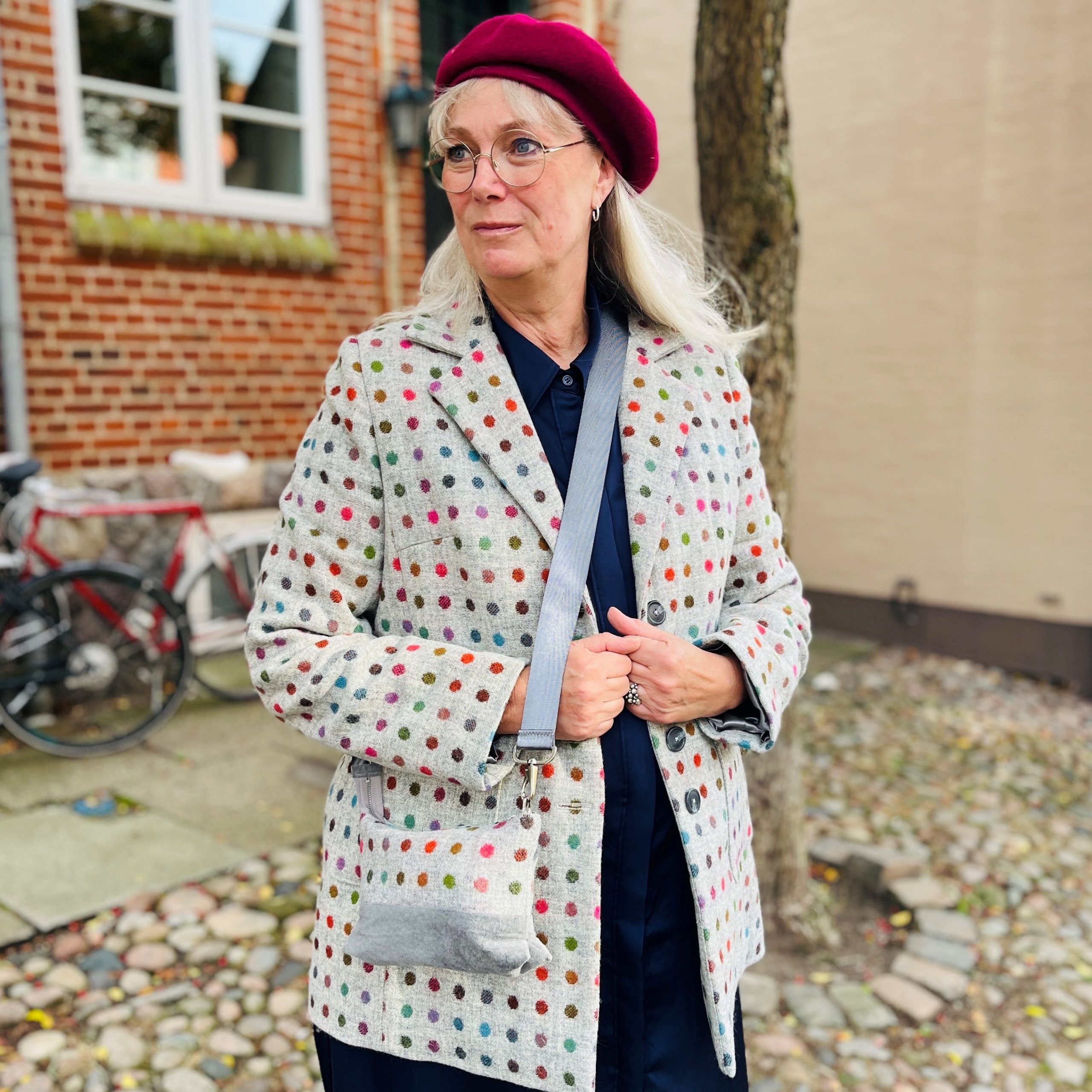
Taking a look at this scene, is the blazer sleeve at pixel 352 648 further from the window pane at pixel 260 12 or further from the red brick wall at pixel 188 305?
the window pane at pixel 260 12

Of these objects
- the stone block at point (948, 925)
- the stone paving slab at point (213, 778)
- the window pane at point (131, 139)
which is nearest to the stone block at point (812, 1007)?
the stone block at point (948, 925)

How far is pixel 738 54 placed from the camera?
2809mm

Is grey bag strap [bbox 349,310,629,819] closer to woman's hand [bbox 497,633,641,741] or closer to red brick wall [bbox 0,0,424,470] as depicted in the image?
woman's hand [bbox 497,633,641,741]

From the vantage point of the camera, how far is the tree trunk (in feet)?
9.23

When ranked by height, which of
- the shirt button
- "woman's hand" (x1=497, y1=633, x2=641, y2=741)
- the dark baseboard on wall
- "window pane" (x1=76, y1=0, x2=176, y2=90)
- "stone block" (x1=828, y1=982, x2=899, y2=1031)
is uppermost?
"window pane" (x1=76, y1=0, x2=176, y2=90)

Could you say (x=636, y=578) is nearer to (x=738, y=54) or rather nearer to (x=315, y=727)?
(x=315, y=727)

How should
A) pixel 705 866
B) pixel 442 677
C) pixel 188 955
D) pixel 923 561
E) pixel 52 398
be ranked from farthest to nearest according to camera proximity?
pixel 923 561, pixel 52 398, pixel 188 955, pixel 705 866, pixel 442 677

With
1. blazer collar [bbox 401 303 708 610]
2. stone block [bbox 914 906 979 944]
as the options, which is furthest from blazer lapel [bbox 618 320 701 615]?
stone block [bbox 914 906 979 944]

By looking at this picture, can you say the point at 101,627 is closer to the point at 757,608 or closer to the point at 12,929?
the point at 12,929

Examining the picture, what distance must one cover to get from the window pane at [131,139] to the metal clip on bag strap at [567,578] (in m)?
4.56

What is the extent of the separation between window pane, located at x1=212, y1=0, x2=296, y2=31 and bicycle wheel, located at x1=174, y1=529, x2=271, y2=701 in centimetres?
274

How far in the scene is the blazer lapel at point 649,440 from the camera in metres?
1.46

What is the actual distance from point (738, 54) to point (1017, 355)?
373 cm

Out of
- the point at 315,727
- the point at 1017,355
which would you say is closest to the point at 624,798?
the point at 315,727
